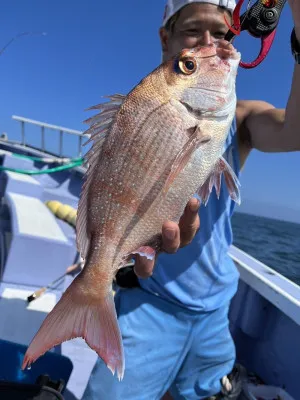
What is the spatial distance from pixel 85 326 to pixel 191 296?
2.63 feet

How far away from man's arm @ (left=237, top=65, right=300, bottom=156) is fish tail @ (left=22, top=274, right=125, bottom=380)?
1.15 metres

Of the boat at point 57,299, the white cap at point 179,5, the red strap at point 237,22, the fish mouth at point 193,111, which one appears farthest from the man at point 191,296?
the fish mouth at point 193,111

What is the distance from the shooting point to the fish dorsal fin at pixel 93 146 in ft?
4.19

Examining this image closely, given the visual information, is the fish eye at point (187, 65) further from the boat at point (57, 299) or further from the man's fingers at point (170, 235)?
the boat at point (57, 299)

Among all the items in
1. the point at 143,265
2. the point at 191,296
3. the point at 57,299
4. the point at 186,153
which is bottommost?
the point at 57,299

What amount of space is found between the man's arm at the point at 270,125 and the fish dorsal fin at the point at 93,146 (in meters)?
0.80

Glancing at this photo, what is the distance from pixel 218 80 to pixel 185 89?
12 centimetres

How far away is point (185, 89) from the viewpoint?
1.25 m

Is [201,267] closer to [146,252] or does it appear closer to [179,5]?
[146,252]

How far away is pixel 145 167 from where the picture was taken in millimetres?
1219

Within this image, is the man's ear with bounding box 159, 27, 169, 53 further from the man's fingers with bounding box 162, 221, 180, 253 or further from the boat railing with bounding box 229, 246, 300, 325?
the boat railing with bounding box 229, 246, 300, 325

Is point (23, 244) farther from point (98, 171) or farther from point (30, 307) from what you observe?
point (98, 171)

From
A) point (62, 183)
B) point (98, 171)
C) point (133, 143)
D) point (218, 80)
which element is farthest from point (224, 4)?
point (62, 183)

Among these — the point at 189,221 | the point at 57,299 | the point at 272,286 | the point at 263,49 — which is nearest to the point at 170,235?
the point at 189,221
